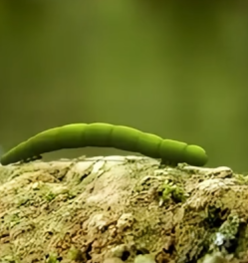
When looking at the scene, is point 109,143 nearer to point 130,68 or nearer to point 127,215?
point 127,215

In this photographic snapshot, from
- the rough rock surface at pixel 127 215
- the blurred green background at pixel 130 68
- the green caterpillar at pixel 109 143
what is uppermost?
the blurred green background at pixel 130 68

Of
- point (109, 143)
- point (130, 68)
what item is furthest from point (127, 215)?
point (130, 68)

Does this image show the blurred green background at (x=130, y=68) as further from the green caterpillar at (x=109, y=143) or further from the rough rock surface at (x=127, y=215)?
the rough rock surface at (x=127, y=215)

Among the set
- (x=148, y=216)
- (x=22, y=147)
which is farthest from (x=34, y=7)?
(x=148, y=216)

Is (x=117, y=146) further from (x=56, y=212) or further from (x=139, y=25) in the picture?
(x=139, y=25)

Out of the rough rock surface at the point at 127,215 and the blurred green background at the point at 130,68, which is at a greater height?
the blurred green background at the point at 130,68

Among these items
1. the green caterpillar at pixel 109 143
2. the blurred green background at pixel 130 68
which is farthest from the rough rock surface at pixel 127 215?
the blurred green background at pixel 130 68

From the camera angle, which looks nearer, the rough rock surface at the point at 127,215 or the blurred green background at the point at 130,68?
the rough rock surface at the point at 127,215
